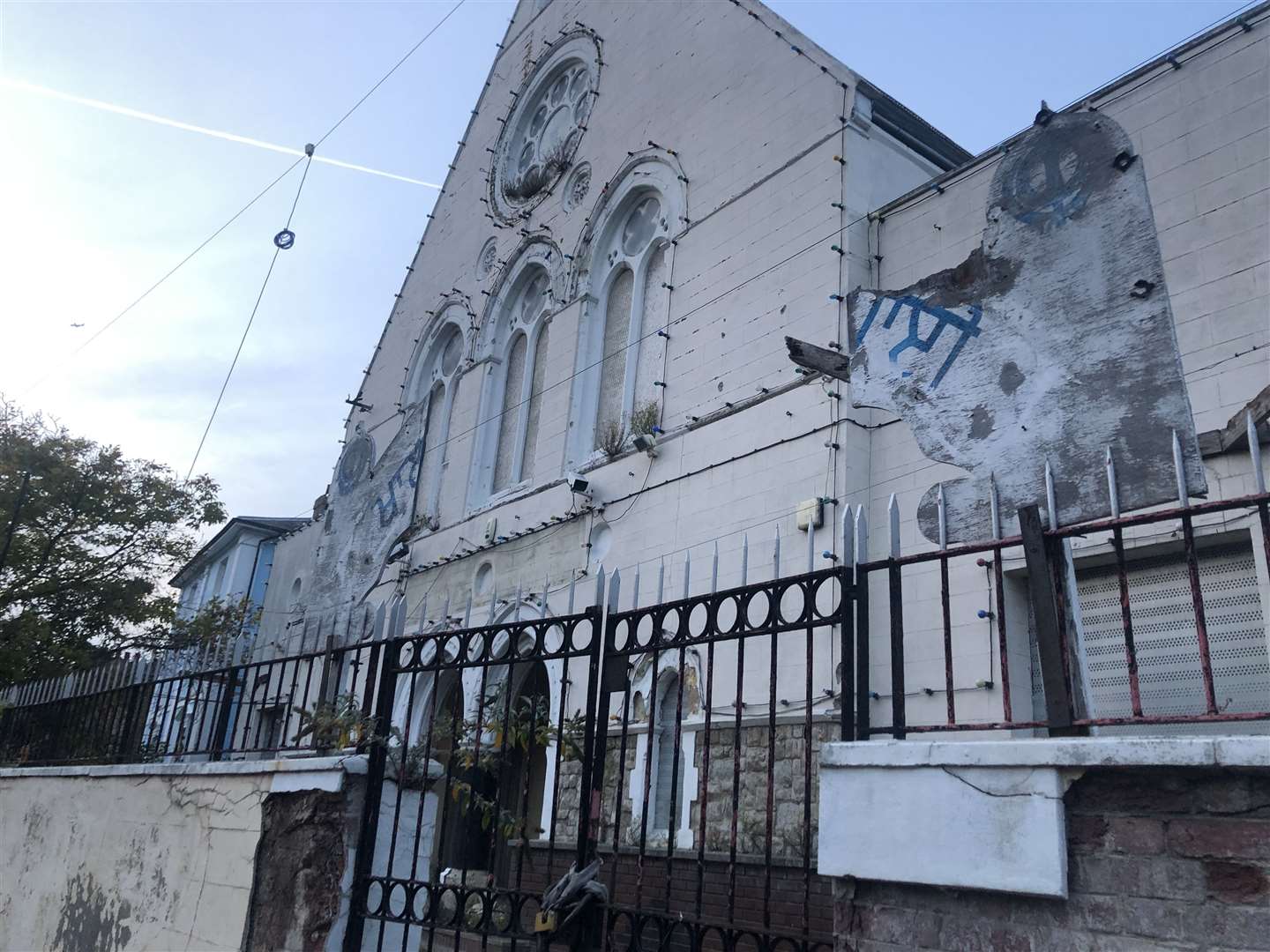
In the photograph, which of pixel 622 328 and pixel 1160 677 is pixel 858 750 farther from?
pixel 622 328

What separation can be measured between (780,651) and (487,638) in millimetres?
4445

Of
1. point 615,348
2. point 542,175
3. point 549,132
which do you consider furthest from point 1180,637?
point 549,132

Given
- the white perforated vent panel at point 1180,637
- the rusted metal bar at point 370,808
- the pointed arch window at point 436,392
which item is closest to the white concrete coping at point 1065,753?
the rusted metal bar at point 370,808

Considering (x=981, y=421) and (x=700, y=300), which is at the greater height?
(x=700, y=300)

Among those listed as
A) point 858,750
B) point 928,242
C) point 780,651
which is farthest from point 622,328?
Result: point 858,750

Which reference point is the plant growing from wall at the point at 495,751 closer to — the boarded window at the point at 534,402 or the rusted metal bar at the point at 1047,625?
the rusted metal bar at the point at 1047,625

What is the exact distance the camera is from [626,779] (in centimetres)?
1011

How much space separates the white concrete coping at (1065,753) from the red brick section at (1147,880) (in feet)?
0.24

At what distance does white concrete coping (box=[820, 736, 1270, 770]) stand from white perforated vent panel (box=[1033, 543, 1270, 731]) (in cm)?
347

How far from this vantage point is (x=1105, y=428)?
651 centimetres

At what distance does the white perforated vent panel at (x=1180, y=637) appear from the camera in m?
6.32

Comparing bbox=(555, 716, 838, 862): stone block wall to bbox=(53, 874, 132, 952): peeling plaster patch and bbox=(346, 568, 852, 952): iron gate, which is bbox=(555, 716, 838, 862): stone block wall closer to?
bbox=(346, 568, 852, 952): iron gate

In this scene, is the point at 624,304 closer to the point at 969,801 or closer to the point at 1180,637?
the point at 1180,637

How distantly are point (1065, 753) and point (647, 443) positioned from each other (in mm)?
8358
